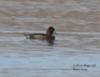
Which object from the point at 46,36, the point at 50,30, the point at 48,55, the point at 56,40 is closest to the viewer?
the point at 48,55

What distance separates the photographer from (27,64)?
35.5 feet

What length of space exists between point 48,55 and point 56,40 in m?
1.89

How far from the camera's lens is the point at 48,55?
11.6m

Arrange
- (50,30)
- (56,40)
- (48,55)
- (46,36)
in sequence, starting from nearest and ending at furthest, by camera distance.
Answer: (48,55) → (56,40) → (46,36) → (50,30)

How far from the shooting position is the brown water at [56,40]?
415 inches

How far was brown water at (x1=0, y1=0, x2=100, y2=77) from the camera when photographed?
10.5 m

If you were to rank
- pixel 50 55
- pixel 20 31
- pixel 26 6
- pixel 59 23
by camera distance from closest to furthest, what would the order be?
pixel 50 55 < pixel 20 31 < pixel 59 23 < pixel 26 6

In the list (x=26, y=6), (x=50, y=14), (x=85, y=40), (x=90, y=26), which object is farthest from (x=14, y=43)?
(x=26, y=6)

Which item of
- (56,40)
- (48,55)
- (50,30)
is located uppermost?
(50,30)

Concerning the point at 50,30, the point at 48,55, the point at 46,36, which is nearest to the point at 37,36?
the point at 46,36

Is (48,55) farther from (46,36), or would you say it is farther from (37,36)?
(46,36)

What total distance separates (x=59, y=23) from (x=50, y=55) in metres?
4.13

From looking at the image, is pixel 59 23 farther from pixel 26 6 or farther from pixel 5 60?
pixel 5 60

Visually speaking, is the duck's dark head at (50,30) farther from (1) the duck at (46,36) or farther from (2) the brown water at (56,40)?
(2) the brown water at (56,40)
